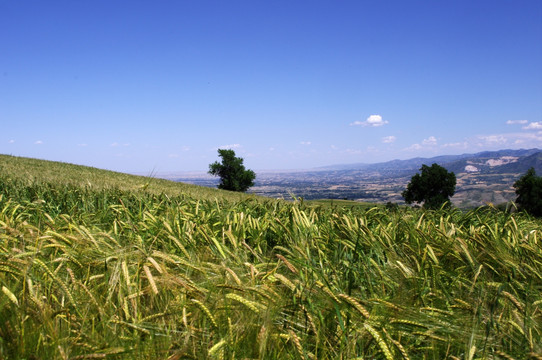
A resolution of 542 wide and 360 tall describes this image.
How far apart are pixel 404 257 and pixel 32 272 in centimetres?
248

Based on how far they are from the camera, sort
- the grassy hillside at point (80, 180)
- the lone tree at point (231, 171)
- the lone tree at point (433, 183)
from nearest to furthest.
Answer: the grassy hillside at point (80, 180) < the lone tree at point (433, 183) < the lone tree at point (231, 171)

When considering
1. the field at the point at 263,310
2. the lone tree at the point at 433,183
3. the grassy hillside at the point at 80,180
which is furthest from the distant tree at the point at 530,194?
the field at the point at 263,310

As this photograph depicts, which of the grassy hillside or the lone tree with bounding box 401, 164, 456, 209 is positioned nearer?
the grassy hillside

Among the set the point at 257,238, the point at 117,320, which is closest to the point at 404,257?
the point at 257,238

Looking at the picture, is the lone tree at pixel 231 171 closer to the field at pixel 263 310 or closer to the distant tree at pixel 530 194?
the distant tree at pixel 530 194

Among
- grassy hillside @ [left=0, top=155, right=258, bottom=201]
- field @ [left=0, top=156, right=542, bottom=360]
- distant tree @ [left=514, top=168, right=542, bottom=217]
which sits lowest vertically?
distant tree @ [left=514, top=168, right=542, bottom=217]

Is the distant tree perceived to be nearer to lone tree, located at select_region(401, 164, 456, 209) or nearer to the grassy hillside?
lone tree, located at select_region(401, 164, 456, 209)

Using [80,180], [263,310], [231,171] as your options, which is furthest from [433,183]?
[263,310]

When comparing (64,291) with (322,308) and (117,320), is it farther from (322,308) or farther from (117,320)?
(322,308)

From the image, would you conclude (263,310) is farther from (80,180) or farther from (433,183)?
(433,183)

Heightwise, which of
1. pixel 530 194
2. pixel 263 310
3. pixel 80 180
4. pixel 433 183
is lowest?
pixel 530 194

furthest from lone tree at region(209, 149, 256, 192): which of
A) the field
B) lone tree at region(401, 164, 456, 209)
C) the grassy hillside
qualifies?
the field

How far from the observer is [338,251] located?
2.53 m

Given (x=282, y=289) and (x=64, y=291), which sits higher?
(x=64, y=291)
